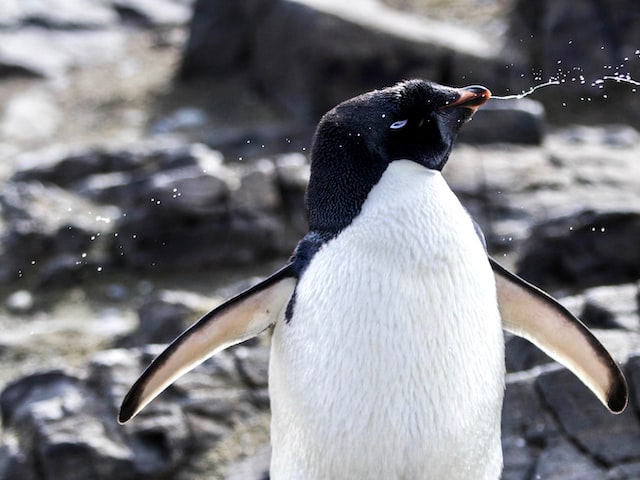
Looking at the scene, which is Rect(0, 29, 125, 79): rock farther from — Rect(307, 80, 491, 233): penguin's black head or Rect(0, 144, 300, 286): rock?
Rect(307, 80, 491, 233): penguin's black head

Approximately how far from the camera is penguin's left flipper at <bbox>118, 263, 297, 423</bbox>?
2.58 metres

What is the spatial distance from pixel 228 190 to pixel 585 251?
1.95 meters

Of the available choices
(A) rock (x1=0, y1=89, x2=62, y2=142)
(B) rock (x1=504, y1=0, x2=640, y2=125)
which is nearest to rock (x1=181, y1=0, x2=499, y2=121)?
(B) rock (x1=504, y1=0, x2=640, y2=125)

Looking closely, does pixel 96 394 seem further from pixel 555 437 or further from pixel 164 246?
pixel 164 246

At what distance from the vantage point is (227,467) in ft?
11.3

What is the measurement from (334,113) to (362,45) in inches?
210

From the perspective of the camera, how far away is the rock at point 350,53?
7465 millimetres

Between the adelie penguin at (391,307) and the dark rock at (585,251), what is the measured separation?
2085 millimetres

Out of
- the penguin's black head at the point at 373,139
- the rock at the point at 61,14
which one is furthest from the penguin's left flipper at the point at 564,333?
the rock at the point at 61,14

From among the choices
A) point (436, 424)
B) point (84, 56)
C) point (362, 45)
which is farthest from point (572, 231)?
point (84, 56)

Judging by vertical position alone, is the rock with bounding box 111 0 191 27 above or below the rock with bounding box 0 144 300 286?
above

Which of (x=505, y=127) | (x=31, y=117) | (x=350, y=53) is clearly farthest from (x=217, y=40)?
(x=505, y=127)

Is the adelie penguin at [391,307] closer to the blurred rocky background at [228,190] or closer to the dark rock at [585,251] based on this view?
the blurred rocky background at [228,190]

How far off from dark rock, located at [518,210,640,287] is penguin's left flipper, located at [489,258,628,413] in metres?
1.77
